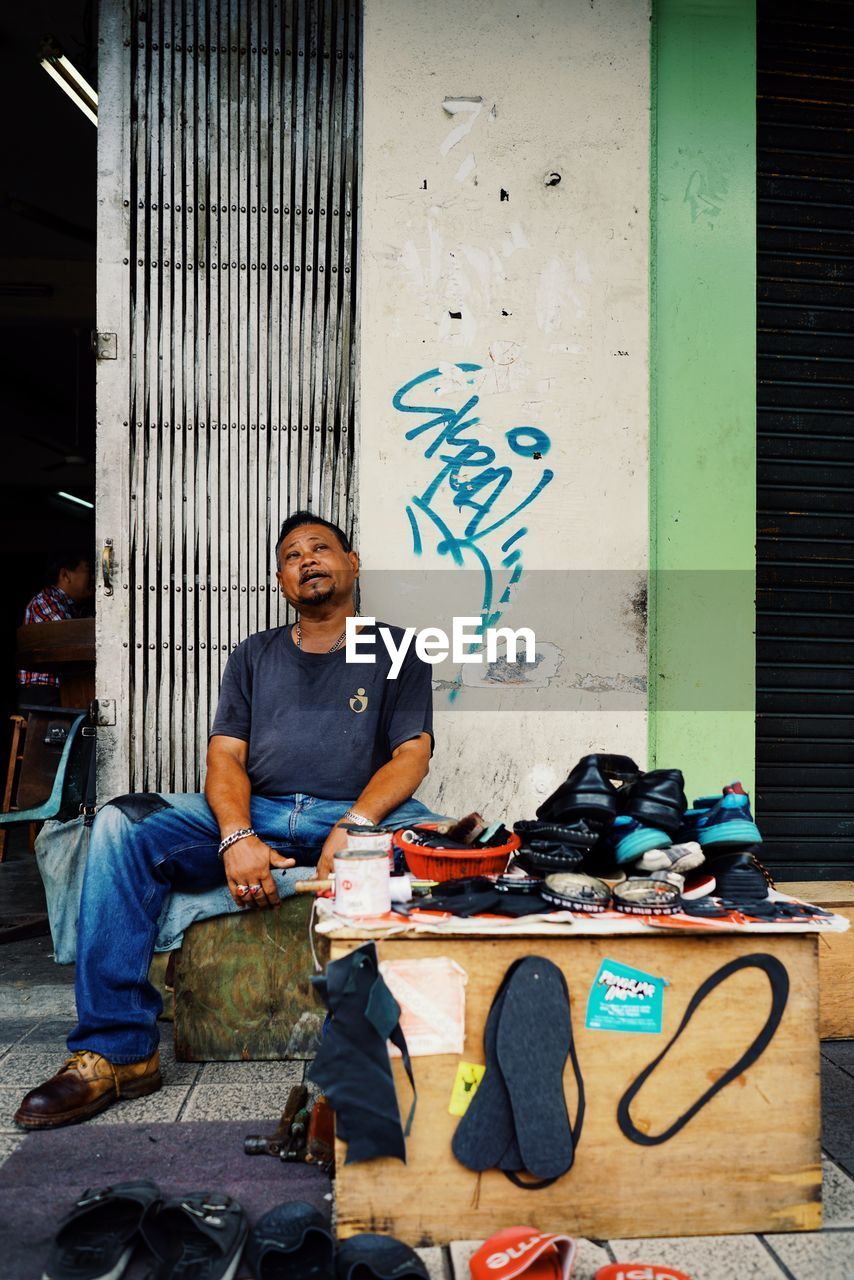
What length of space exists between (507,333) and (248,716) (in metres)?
1.93

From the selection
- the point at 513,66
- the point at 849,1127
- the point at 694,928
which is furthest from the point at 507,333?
the point at 849,1127

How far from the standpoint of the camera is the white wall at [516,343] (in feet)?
13.3

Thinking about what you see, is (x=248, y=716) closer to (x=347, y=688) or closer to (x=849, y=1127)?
(x=347, y=688)

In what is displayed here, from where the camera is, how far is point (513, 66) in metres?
4.10

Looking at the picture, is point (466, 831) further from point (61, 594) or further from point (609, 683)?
point (61, 594)

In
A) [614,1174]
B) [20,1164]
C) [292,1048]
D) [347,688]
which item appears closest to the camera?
[614,1174]

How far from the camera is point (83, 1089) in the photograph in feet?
8.89

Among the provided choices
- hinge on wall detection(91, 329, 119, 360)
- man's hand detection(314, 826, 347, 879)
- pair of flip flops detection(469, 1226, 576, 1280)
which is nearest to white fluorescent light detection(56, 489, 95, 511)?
hinge on wall detection(91, 329, 119, 360)

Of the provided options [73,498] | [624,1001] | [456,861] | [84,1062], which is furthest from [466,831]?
[73,498]

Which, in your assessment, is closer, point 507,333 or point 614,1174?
point 614,1174

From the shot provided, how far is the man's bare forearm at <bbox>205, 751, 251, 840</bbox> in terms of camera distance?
3125mm

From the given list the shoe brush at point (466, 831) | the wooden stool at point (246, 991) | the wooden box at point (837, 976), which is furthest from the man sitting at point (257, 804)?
the wooden box at point (837, 976)

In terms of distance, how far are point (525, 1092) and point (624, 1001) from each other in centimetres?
29

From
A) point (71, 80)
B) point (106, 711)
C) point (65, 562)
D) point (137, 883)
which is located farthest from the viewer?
point (65, 562)
